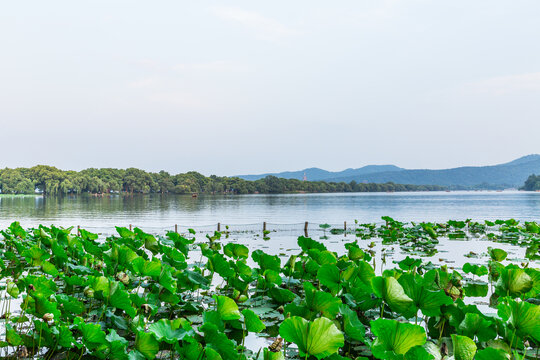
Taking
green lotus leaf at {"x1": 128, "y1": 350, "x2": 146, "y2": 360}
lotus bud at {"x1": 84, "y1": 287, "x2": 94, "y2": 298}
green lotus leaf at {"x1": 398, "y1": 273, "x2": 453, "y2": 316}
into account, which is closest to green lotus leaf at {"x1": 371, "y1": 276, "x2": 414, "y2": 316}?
green lotus leaf at {"x1": 398, "y1": 273, "x2": 453, "y2": 316}

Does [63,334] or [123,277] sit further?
[123,277]

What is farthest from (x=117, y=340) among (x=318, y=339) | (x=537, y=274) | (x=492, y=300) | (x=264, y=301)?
(x=492, y=300)

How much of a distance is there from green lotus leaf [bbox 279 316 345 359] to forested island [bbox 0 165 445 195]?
5387 inches

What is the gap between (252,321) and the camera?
302cm

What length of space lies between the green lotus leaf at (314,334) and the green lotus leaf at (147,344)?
3.28ft

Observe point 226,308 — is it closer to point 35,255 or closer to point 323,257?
point 323,257

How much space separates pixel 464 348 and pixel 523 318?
774mm

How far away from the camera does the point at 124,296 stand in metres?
3.80

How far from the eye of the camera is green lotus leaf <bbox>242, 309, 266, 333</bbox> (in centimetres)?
298

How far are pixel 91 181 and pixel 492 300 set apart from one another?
141 metres

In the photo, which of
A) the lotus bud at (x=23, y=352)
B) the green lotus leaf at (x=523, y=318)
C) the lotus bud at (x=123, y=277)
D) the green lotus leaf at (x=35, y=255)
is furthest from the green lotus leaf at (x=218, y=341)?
the green lotus leaf at (x=35, y=255)

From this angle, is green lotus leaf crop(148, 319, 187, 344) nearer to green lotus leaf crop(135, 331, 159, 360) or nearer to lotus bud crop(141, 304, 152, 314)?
green lotus leaf crop(135, 331, 159, 360)

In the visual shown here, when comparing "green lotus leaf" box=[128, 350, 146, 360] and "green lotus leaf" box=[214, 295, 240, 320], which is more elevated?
"green lotus leaf" box=[214, 295, 240, 320]

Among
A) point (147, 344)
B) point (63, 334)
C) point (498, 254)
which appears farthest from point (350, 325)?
point (498, 254)
